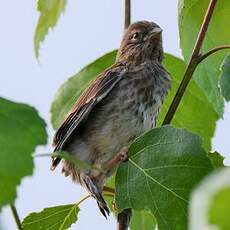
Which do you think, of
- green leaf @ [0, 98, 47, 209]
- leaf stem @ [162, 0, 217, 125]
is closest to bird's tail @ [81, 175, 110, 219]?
leaf stem @ [162, 0, 217, 125]

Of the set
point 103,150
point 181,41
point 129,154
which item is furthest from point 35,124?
point 103,150

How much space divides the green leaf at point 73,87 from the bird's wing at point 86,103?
17cm

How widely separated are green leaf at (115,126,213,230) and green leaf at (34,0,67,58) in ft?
3.17

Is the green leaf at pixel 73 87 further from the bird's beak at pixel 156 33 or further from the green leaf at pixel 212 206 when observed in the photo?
the green leaf at pixel 212 206

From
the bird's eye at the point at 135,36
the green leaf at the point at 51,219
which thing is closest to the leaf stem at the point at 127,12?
the green leaf at the point at 51,219

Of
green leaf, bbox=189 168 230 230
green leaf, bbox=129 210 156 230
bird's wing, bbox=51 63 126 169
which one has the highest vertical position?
green leaf, bbox=189 168 230 230

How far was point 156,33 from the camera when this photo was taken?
4.84 m

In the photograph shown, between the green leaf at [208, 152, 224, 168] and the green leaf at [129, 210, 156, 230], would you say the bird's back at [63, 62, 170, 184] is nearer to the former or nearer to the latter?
the green leaf at [129, 210, 156, 230]

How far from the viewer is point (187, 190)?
191 centimetres

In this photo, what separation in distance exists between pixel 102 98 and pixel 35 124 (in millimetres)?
3044

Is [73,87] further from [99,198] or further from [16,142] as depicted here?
[16,142]

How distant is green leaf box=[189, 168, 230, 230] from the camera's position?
0.48 m

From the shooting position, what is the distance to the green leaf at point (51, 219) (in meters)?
2.63

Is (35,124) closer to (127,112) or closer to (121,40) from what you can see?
(127,112)
